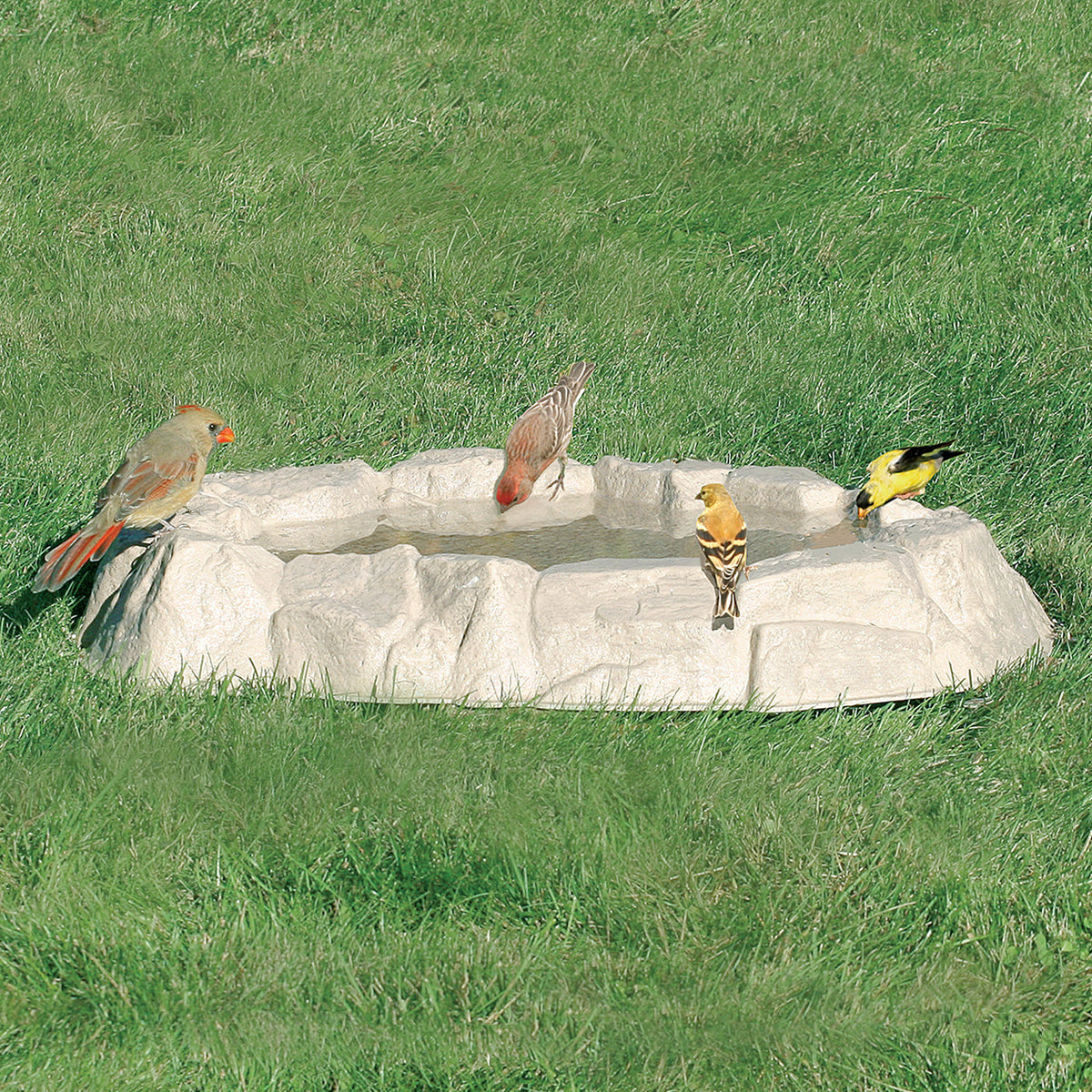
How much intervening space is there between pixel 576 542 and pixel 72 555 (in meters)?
1.93

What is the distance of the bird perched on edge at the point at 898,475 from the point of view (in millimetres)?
5430

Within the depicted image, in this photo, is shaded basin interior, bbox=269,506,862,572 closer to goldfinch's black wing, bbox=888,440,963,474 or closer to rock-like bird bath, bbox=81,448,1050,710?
rock-like bird bath, bbox=81,448,1050,710

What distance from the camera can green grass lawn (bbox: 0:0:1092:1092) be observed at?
3.53 m

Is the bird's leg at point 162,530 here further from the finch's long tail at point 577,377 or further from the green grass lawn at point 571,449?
the finch's long tail at point 577,377

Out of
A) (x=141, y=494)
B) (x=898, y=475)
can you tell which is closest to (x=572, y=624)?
(x=141, y=494)

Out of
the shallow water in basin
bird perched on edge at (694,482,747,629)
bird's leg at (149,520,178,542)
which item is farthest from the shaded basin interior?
bird perched on edge at (694,482,747,629)

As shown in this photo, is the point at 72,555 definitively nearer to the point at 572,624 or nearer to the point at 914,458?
the point at 572,624

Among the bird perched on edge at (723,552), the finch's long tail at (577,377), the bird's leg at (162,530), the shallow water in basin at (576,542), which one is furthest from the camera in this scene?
the finch's long tail at (577,377)

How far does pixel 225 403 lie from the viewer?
779 centimetres

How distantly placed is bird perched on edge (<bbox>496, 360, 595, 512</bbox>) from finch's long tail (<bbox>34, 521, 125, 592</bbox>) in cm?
154

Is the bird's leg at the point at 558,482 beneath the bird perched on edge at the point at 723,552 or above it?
beneath

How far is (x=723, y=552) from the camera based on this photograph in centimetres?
432

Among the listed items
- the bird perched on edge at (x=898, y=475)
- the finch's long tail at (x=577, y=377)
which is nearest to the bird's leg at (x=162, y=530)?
the finch's long tail at (x=577, y=377)

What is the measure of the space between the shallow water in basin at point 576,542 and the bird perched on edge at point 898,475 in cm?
14
